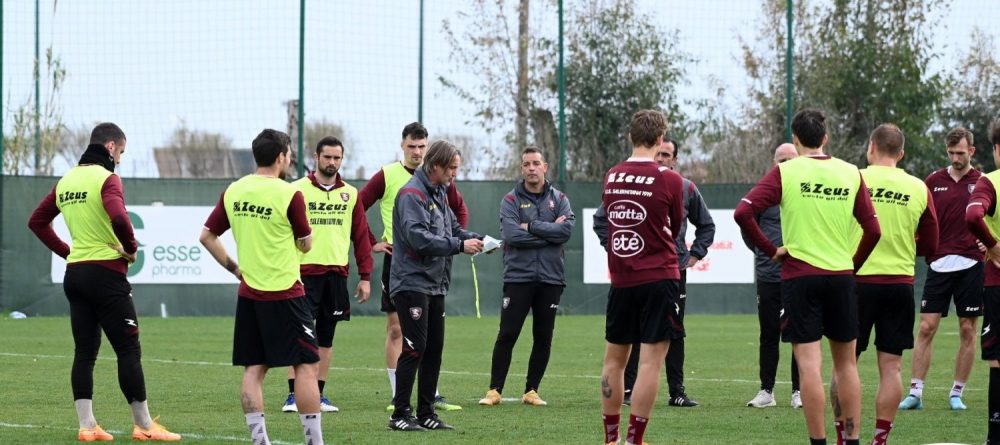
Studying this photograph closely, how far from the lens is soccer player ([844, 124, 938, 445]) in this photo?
26.3ft

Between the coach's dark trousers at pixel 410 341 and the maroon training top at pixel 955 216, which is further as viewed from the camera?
the maroon training top at pixel 955 216

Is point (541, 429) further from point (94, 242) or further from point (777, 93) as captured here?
point (777, 93)

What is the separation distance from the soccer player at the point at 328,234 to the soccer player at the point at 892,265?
3733 mm

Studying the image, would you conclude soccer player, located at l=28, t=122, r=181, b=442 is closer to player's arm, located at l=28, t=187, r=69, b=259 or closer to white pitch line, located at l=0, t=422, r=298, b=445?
white pitch line, located at l=0, t=422, r=298, b=445

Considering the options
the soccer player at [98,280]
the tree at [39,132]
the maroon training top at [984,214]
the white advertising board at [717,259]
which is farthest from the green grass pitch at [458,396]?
the tree at [39,132]

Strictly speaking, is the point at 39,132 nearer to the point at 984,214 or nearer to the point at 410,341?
the point at 410,341

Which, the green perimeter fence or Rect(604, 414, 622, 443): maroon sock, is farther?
the green perimeter fence

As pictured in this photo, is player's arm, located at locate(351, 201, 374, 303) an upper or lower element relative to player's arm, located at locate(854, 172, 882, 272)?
lower

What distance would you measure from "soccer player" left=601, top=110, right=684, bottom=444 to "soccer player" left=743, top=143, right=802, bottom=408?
2.80 m

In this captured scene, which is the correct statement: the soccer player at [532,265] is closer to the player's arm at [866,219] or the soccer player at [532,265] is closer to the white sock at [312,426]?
the white sock at [312,426]

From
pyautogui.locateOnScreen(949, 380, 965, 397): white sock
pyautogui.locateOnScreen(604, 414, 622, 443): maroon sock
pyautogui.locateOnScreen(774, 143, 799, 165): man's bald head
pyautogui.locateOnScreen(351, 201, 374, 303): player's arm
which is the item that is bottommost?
pyautogui.locateOnScreen(949, 380, 965, 397): white sock

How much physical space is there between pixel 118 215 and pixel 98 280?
1.46 ft

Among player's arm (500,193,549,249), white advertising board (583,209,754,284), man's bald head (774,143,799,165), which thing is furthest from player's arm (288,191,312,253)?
white advertising board (583,209,754,284)

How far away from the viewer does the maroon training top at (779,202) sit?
24.6 feet
